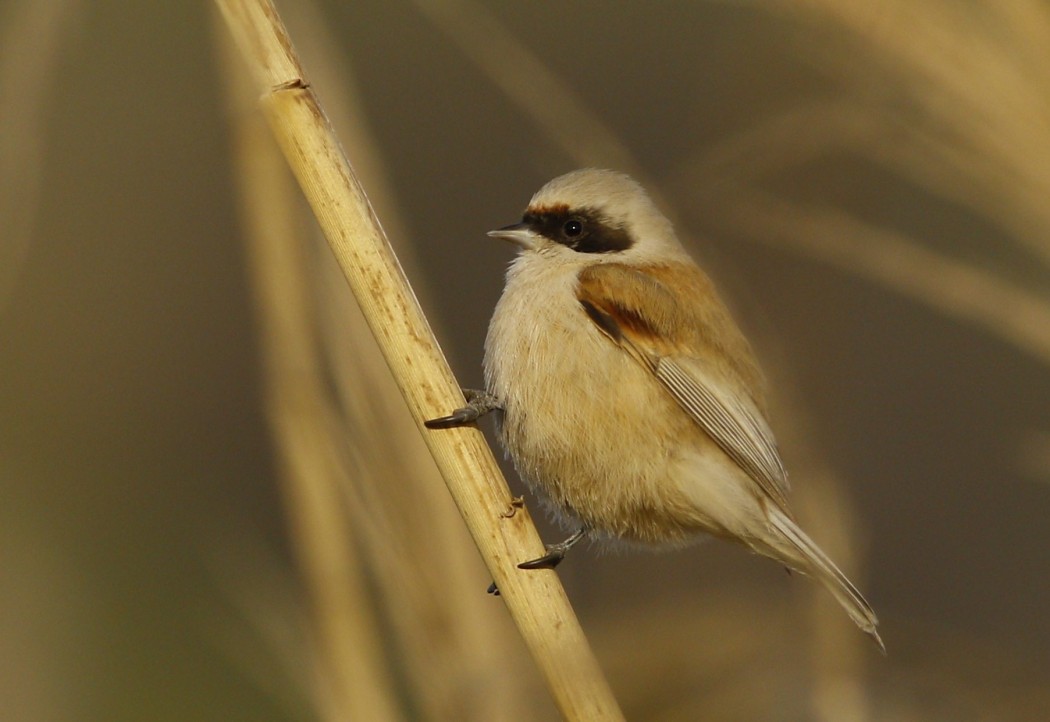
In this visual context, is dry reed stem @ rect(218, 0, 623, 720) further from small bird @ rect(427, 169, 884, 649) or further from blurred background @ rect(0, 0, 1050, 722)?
small bird @ rect(427, 169, 884, 649)

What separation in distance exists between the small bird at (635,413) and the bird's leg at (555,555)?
0.01 metres

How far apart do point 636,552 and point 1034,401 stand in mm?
1347

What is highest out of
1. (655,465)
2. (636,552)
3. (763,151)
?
(763,151)

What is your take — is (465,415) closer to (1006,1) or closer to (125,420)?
(1006,1)

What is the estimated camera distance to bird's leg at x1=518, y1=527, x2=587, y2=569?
1.88m

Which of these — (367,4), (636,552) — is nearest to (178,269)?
(367,4)

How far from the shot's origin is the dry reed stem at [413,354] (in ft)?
5.93

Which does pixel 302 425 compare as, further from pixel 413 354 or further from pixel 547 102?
pixel 547 102

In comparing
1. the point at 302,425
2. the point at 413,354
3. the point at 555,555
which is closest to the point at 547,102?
the point at 413,354

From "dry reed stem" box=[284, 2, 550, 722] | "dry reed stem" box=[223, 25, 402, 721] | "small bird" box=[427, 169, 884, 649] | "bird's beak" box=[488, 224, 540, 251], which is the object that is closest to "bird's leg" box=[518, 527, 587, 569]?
"small bird" box=[427, 169, 884, 649]

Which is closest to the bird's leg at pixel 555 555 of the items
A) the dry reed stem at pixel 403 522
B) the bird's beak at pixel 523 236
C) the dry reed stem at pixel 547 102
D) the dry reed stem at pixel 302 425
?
the dry reed stem at pixel 403 522

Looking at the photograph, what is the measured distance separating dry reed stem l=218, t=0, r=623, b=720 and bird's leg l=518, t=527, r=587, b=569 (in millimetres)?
15

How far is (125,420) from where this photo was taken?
5434 mm

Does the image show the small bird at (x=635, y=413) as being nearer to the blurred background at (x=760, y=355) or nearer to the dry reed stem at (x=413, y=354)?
the blurred background at (x=760, y=355)
